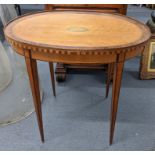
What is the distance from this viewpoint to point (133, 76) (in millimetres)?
1766

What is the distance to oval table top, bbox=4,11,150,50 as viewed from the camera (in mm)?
886

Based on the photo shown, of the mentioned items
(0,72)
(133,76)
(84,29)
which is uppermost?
(84,29)

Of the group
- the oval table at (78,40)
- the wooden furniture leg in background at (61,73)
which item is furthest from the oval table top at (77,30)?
the wooden furniture leg in background at (61,73)

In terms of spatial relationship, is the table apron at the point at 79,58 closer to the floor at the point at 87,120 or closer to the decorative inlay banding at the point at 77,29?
the decorative inlay banding at the point at 77,29

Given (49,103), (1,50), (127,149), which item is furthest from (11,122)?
(127,149)

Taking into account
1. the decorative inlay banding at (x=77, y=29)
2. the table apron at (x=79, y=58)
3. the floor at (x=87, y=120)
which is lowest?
the floor at (x=87, y=120)

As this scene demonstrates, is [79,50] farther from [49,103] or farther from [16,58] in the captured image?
[16,58]

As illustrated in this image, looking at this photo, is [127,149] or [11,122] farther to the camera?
[11,122]

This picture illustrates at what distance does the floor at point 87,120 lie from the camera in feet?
3.85

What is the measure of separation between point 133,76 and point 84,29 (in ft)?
2.78

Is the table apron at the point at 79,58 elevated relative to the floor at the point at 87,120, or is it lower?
elevated

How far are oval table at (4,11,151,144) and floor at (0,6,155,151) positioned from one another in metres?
0.10

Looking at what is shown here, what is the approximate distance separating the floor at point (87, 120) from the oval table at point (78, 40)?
0.10 m

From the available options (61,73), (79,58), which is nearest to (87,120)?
(61,73)
